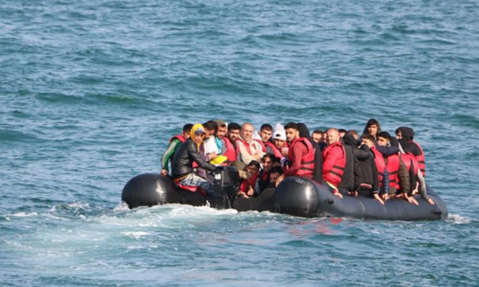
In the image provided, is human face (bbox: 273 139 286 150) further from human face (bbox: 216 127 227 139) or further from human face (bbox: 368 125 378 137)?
human face (bbox: 368 125 378 137)

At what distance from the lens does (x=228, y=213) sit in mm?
16844

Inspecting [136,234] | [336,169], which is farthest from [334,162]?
[136,234]

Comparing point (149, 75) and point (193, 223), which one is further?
point (149, 75)

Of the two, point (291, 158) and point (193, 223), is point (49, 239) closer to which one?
point (193, 223)

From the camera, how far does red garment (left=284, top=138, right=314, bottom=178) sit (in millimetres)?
16547

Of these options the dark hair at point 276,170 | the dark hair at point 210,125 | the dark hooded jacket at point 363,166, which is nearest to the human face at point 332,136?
the dark hooded jacket at point 363,166

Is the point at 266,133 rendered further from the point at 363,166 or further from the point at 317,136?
the point at 363,166

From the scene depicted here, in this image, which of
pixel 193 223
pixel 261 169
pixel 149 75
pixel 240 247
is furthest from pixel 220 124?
pixel 149 75

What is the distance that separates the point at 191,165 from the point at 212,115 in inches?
497

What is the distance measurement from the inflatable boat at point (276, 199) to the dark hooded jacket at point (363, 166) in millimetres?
268

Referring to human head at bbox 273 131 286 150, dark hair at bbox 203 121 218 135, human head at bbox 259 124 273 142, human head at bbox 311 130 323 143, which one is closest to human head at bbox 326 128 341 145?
human head at bbox 273 131 286 150

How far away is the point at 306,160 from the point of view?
54.5ft

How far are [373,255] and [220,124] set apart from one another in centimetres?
388

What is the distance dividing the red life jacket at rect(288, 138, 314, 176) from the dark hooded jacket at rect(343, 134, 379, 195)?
0.79m
